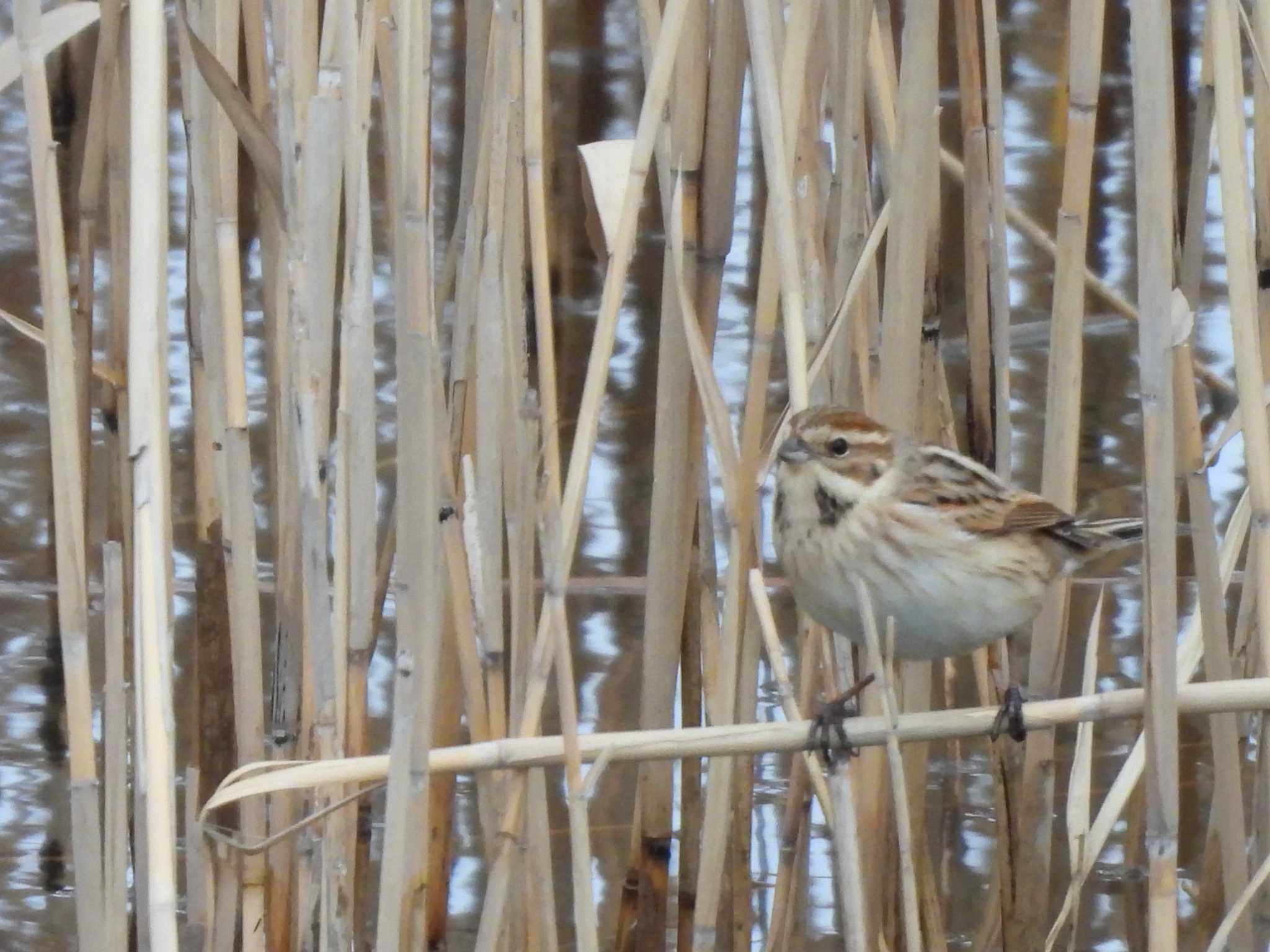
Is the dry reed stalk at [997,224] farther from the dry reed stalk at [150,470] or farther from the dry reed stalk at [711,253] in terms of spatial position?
the dry reed stalk at [150,470]

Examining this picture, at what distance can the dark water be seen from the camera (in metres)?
3.86

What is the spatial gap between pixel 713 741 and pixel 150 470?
2.25 ft

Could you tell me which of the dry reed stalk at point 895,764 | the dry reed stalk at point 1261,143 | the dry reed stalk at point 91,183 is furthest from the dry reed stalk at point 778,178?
the dry reed stalk at point 91,183

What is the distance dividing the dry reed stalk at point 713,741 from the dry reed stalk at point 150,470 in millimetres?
152

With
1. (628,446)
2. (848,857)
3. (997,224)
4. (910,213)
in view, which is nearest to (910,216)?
(910,213)

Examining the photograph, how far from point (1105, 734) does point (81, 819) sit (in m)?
2.76

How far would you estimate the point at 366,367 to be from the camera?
7.48 ft

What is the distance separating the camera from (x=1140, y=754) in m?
2.89

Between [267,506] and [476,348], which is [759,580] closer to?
[476,348]

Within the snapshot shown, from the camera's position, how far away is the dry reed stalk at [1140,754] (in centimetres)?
281

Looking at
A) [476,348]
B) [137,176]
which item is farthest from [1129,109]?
[137,176]

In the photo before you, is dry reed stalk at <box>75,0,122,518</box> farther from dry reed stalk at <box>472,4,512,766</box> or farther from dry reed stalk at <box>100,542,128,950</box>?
dry reed stalk at <box>100,542,128,950</box>

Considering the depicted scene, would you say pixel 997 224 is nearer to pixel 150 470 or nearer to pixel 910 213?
pixel 910 213

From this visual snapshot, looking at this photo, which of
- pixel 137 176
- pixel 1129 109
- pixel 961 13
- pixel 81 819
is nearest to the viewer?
pixel 137 176
